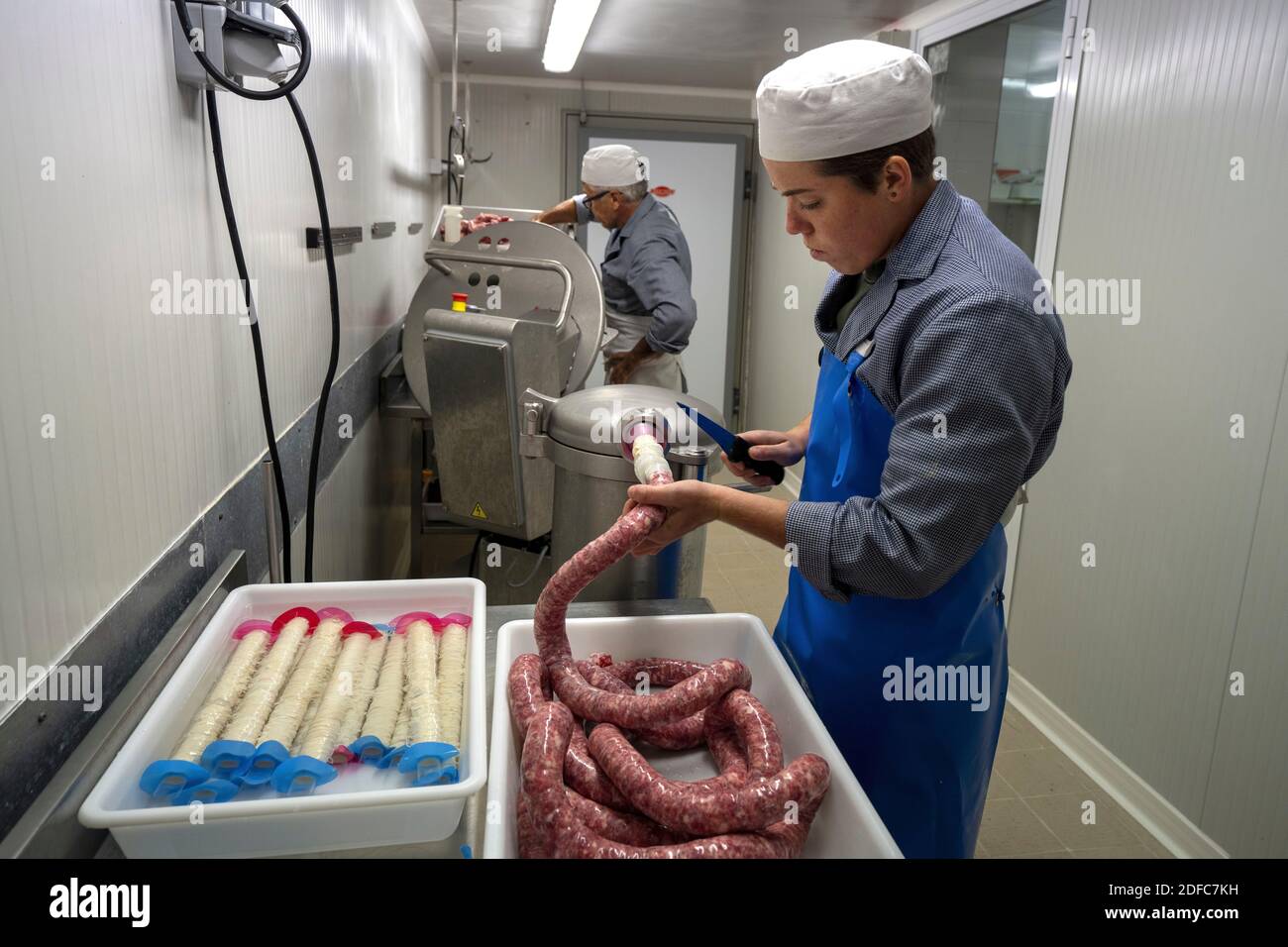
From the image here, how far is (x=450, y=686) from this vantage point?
3.35 ft

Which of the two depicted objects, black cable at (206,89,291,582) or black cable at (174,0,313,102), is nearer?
black cable at (174,0,313,102)

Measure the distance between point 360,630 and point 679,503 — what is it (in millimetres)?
453

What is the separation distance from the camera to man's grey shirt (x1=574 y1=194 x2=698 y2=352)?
354 cm

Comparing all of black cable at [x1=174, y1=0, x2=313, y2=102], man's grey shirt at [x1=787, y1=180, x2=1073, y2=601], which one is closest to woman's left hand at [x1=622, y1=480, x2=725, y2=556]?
man's grey shirt at [x1=787, y1=180, x2=1073, y2=601]

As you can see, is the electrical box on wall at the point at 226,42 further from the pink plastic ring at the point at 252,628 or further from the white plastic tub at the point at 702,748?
the white plastic tub at the point at 702,748

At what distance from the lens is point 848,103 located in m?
1.09

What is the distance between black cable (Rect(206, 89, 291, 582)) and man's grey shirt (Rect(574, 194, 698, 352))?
2144 millimetres

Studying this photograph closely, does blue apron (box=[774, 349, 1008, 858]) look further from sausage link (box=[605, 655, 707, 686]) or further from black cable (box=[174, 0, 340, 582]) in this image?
black cable (box=[174, 0, 340, 582])

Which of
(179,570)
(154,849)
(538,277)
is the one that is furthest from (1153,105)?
(154,849)

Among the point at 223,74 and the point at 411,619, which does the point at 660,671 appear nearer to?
the point at 411,619

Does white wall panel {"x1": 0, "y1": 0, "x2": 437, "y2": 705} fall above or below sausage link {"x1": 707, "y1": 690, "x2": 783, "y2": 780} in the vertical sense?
above

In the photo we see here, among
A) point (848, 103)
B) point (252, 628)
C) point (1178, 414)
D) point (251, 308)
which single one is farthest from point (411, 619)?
point (1178, 414)

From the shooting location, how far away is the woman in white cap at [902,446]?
100cm
